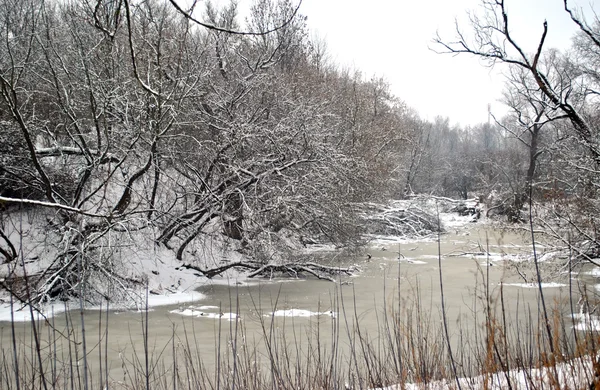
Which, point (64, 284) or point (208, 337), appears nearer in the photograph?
point (208, 337)

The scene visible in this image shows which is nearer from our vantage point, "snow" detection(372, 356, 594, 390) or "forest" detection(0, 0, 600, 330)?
"snow" detection(372, 356, 594, 390)

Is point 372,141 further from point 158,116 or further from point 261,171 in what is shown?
point 158,116

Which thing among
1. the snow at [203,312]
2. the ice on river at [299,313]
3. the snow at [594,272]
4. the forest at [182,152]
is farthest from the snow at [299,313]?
the snow at [594,272]

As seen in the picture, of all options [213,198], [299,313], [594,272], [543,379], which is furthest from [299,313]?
[594,272]

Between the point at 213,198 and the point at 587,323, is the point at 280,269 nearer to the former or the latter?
the point at 213,198

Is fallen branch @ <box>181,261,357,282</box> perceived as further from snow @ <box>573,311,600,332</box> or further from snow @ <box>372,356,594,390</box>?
snow @ <box>372,356,594,390</box>

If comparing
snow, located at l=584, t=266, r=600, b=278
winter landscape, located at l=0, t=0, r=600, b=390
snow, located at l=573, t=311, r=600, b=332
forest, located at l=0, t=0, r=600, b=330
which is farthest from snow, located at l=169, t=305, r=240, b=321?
snow, located at l=584, t=266, r=600, b=278

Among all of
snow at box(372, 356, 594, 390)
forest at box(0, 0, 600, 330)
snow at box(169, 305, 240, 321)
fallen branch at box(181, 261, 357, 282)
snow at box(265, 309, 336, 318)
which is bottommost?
snow at box(265, 309, 336, 318)

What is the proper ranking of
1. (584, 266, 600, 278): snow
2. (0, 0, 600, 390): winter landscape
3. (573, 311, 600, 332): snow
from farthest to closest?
(584, 266, 600, 278): snow → (0, 0, 600, 390): winter landscape → (573, 311, 600, 332): snow

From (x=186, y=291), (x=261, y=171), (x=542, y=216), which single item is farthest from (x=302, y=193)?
(x=542, y=216)

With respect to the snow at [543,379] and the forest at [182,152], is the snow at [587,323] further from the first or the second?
the forest at [182,152]

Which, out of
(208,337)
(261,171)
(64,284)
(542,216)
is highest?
(261,171)

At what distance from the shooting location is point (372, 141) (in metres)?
19.6

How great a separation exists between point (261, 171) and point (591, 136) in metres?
7.26
